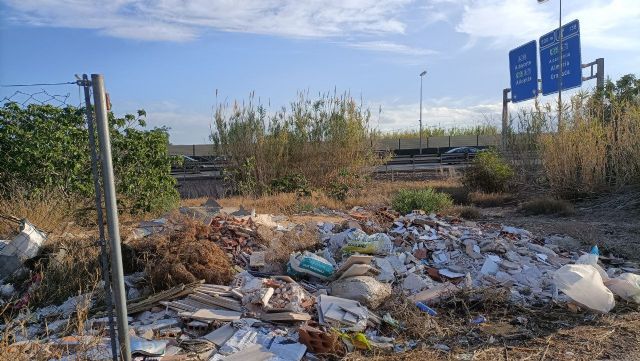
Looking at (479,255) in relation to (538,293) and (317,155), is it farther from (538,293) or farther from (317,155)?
(317,155)

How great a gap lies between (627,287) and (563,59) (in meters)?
14.0

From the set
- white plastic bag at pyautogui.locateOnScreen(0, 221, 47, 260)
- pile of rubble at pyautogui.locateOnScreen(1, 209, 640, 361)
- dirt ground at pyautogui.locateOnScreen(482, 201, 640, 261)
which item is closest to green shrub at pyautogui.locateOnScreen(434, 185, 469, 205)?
dirt ground at pyautogui.locateOnScreen(482, 201, 640, 261)

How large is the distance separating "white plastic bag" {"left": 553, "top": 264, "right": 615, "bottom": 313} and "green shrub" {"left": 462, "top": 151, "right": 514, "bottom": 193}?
32.3ft

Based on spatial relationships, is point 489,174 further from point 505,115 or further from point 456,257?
point 456,257

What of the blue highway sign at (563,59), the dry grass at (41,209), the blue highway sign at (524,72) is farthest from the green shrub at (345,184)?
the blue highway sign at (524,72)

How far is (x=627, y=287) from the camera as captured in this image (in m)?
5.09

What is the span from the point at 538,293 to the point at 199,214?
4.18 meters

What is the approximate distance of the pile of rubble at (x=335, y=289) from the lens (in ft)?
12.8

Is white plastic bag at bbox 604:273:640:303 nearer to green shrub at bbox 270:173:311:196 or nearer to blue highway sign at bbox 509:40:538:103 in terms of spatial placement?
green shrub at bbox 270:173:311:196

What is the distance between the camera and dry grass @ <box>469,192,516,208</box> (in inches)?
512

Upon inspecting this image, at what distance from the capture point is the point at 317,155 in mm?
15289

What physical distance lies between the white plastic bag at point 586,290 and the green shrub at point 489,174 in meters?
9.83

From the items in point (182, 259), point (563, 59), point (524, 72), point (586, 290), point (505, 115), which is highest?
point (563, 59)

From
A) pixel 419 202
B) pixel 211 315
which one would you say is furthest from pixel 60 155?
pixel 419 202
